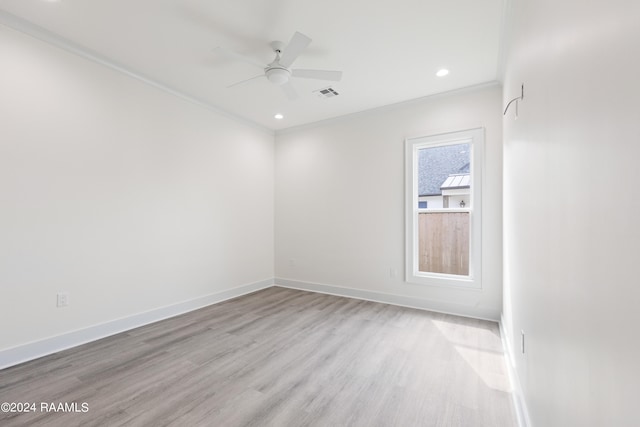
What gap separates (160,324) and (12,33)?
117 inches

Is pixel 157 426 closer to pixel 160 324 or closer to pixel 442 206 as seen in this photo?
pixel 160 324

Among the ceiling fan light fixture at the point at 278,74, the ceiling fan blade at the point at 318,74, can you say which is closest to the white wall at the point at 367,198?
the ceiling fan blade at the point at 318,74

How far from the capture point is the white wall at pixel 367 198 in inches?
130

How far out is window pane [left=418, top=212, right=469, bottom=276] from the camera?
11.8ft

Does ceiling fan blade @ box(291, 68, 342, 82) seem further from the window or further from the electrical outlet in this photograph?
the electrical outlet

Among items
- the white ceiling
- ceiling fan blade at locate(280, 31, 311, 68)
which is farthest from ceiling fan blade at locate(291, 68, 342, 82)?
the white ceiling

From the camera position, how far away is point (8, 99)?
227cm

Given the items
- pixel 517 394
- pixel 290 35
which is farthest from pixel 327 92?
pixel 517 394

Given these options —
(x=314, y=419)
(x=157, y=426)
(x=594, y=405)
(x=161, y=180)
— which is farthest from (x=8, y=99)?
(x=594, y=405)

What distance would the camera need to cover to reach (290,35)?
8.14 feet

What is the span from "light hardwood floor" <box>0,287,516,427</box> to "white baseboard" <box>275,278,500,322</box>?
174 mm

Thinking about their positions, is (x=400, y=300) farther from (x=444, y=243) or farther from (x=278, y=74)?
(x=278, y=74)

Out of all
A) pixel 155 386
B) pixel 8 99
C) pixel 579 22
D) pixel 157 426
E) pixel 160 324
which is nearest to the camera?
pixel 579 22

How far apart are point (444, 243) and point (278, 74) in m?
2.91
